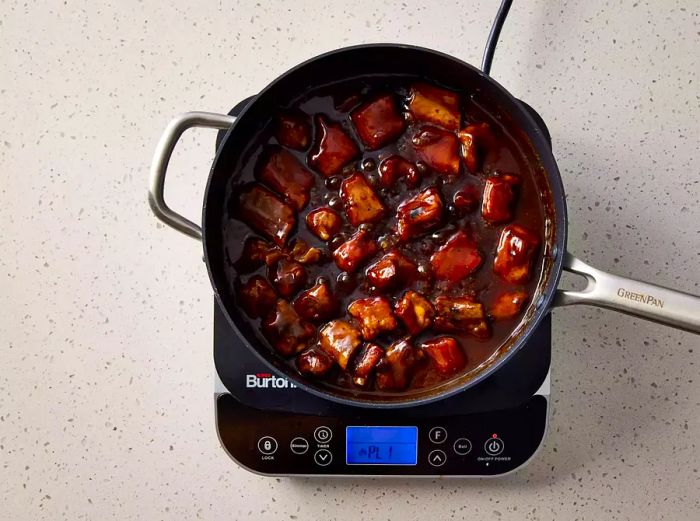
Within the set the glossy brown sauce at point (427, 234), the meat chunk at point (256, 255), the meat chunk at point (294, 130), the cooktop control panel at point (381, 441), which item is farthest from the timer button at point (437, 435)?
the meat chunk at point (294, 130)

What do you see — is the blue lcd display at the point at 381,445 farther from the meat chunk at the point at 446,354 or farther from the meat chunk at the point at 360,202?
the meat chunk at the point at 360,202

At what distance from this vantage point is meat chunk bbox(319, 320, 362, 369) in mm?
1009

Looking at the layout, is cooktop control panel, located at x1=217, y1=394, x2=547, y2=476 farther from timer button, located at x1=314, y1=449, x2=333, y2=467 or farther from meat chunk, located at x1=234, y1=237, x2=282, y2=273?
meat chunk, located at x1=234, y1=237, x2=282, y2=273

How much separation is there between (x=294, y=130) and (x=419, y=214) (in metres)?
0.22

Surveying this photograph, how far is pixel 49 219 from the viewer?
3.87ft

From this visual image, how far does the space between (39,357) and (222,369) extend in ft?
1.11

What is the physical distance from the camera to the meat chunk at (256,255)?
103 cm

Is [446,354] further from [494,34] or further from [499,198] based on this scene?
[494,34]

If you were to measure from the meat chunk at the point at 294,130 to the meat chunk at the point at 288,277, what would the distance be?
0.17 metres

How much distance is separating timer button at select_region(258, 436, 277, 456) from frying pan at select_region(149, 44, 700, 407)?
13 cm

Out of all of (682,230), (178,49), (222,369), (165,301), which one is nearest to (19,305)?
(165,301)

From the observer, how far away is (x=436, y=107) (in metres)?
1.04

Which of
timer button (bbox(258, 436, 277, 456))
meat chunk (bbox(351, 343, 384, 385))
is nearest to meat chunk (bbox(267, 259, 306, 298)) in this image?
meat chunk (bbox(351, 343, 384, 385))

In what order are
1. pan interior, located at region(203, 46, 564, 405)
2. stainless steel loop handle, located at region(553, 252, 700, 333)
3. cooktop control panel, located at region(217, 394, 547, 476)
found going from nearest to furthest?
1. stainless steel loop handle, located at region(553, 252, 700, 333)
2. pan interior, located at region(203, 46, 564, 405)
3. cooktop control panel, located at region(217, 394, 547, 476)
